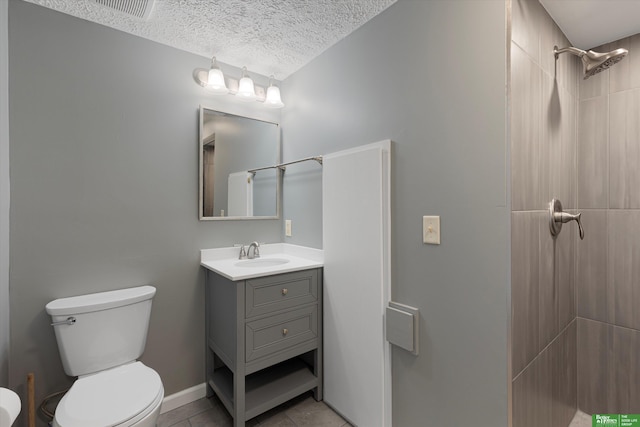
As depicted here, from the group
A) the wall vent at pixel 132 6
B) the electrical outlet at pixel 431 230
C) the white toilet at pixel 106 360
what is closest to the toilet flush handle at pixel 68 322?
the white toilet at pixel 106 360

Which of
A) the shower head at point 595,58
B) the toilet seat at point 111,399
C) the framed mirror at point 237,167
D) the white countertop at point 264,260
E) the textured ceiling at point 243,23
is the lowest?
the toilet seat at point 111,399

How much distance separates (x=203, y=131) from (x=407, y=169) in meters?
1.42

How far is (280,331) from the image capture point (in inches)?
67.7

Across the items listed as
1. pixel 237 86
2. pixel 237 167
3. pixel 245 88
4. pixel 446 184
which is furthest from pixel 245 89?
pixel 446 184

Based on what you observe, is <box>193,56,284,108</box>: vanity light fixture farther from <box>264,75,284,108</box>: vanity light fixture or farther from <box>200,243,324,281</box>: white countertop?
<box>200,243,324,281</box>: white countertop

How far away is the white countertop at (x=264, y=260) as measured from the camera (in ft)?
5.43

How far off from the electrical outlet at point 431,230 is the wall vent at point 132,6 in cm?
177

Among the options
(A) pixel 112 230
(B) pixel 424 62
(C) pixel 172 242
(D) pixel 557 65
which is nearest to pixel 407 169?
(B) pixel 424 62

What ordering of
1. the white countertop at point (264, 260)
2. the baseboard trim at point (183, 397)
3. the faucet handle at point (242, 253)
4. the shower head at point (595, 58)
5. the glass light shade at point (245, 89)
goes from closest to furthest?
the shower head at point (595, 58) → the white countertop at point (264, 260) → the baseboard trim at point (183, 397) → the glass light shade at point (245, 89) → the faucet handle at point (242, 253)

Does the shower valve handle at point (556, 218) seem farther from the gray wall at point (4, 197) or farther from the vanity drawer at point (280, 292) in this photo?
the gray wall at point (4, 197)

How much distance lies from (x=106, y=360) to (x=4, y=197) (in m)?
0.94

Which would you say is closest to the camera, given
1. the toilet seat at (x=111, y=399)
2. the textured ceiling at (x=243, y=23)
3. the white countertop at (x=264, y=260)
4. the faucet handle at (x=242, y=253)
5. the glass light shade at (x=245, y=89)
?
the toilet seat at (x=111, y=399)

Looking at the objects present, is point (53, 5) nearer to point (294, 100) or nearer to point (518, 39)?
point (294, 100)

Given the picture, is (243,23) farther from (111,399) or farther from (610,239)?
(610,239)
